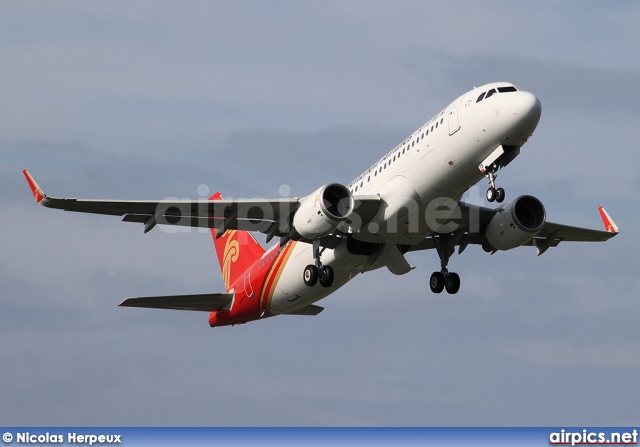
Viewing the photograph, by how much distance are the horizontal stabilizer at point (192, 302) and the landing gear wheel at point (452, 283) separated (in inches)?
396

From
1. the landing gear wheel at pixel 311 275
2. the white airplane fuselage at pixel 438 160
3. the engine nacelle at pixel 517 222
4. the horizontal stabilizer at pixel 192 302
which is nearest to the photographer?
the white airplane fuselage at pixel 438 160

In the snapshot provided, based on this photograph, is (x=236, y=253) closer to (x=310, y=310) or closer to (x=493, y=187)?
(x=310, y=310)

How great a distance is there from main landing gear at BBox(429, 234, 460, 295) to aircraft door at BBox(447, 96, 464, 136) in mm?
7662

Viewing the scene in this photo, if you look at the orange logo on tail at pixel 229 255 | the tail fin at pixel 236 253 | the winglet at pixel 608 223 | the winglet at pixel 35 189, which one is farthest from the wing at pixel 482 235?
the winglet at pixel 35 189

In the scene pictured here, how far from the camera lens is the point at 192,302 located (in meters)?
49.3

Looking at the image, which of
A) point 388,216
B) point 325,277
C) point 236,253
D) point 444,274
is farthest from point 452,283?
point 236,253

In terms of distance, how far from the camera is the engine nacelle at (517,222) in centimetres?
4325

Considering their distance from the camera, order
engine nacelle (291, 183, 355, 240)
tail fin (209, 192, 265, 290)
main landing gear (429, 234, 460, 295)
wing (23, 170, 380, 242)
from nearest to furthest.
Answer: wing (23, 170, 380, 242)
engine nacelle (291, 183, 355, 240)
main landing gear (429, 234, 460, 295)
tail fin (209, 192, 265, 290)

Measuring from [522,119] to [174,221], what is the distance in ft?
44.4

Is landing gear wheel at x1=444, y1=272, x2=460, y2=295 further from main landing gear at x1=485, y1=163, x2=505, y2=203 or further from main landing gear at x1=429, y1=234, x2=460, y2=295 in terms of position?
main landing gear at x1=485, y1=163, x2=505, y2=203

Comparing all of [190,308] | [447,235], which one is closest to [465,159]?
[447,235]

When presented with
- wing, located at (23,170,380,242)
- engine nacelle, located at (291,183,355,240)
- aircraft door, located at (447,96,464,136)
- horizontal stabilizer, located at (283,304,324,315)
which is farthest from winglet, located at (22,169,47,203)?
horizontal stabilizer, located at (283,304,324,315)

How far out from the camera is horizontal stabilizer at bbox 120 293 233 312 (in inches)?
1883

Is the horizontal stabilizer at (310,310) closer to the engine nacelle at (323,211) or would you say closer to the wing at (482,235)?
the wing at (482,235)
